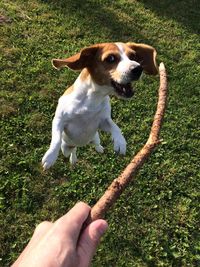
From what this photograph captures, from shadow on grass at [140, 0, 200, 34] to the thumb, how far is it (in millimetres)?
8314

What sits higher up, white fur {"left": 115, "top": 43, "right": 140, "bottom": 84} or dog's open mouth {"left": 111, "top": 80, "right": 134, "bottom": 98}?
white fur {"left": 115, "top": 43, "right": 140, "bottom": 84}

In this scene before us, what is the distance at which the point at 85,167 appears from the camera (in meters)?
5.86

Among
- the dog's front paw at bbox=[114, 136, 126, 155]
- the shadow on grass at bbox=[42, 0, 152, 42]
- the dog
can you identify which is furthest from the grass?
the dog's front paw at bbox=[114, 136, 126, 155]

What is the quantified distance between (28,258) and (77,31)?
729 cm

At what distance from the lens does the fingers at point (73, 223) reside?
1.46 metres

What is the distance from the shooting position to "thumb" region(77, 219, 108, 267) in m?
1.45

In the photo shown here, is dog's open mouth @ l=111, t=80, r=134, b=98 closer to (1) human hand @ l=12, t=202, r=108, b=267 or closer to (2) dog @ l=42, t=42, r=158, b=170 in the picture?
(2) dog @ l=42, t=42, r=158, b=170

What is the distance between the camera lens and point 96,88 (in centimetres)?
377

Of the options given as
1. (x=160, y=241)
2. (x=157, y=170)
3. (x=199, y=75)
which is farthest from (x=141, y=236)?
(x=199, y=75)

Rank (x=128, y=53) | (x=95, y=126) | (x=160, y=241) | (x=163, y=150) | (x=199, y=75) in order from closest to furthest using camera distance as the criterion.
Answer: (x=128, y=53) → (x=95, y=126) → (x=160, y=241) → (x=163, y=150) → (x=199, y=75)

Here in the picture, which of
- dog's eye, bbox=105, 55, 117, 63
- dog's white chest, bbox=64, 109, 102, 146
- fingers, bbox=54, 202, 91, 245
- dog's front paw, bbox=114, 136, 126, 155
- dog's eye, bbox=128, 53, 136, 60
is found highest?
fingers, bbox=54, 202, 91, 245

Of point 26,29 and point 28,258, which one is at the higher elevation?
point 28,258

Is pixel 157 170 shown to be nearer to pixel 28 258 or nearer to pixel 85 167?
pixel 85 167

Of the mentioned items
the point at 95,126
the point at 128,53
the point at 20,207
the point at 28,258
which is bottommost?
the point at 20,207
